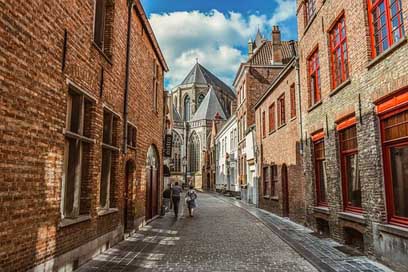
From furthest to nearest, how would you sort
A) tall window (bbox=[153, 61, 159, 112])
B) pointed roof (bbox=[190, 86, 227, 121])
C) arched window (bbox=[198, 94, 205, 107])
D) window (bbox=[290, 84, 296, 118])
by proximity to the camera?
arched window (bbox=[198, 94, 205, 107])
pointed roof (bbox=[190, 86, 227, 121])
tall window (bbox=[153, 61, 159, 112])
window (bbox=[290, 84, 296, 118])

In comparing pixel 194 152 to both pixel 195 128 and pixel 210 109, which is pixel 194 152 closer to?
pixel 195 128

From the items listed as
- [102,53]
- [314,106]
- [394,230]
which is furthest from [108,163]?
[314,106]

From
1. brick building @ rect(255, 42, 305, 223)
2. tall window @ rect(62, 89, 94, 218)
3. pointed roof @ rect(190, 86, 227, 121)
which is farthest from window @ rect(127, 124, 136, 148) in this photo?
pointed roof @ rect(190, 86, 227, 121)

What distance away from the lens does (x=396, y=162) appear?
6789 millimetres

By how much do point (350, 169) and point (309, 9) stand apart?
6.46 metres

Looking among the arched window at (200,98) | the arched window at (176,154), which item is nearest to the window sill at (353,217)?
the arched window at (176,154)

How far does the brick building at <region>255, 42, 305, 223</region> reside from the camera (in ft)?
44.4

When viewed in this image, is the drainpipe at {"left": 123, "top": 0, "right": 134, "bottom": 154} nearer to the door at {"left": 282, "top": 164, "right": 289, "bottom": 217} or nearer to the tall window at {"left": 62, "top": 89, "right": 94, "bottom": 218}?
the tall window at {"left": 62, "top": 89, "right": 94, "bottom": 218}

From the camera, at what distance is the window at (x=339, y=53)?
9.36m

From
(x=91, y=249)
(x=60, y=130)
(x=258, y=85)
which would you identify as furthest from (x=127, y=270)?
(x=258, y=85)

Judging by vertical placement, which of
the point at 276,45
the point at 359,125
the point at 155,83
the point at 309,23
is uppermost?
the point at 276,45

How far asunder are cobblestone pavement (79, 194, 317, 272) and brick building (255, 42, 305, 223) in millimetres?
2594

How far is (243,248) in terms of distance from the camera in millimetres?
8914

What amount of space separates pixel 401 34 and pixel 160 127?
11394mm
